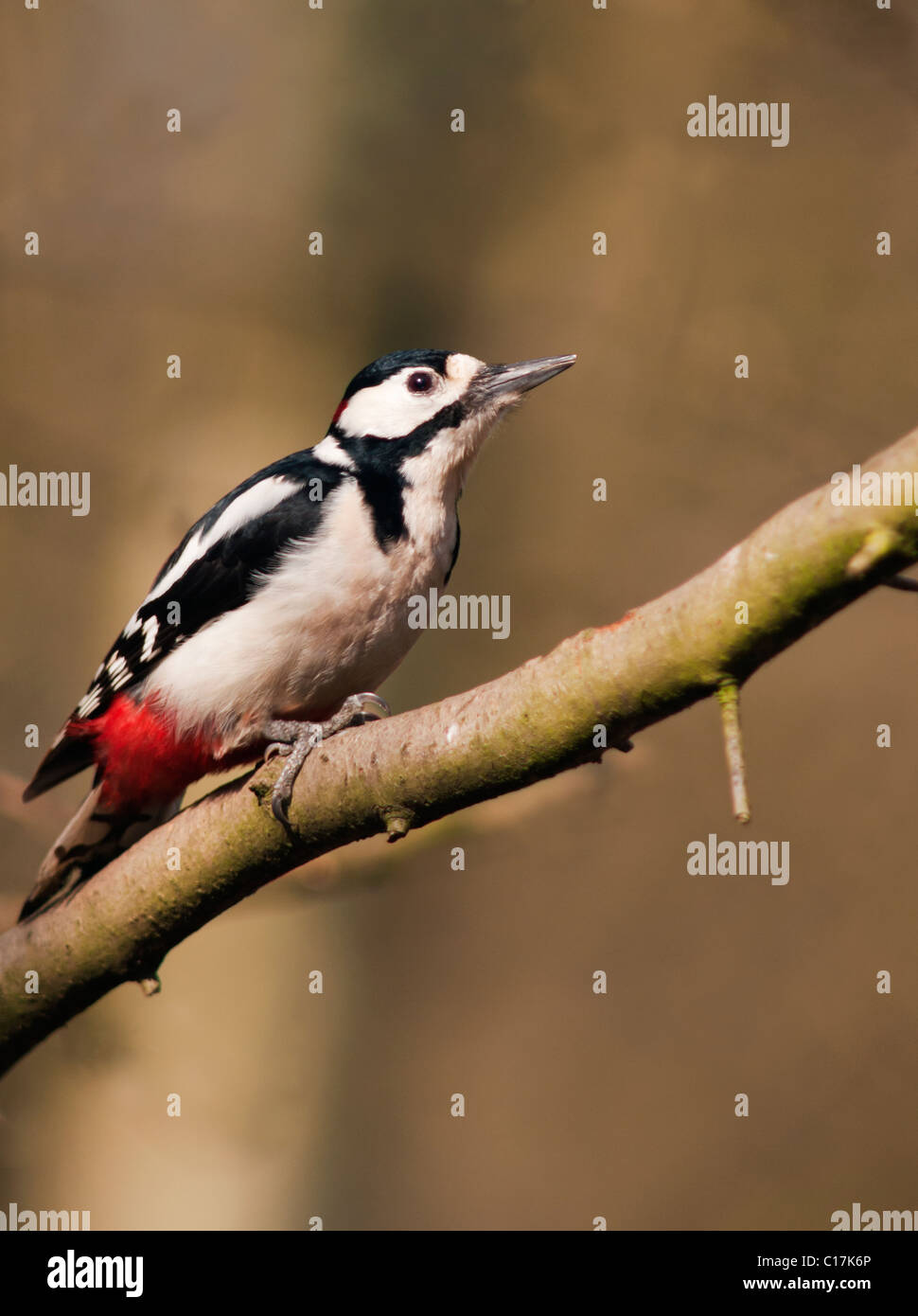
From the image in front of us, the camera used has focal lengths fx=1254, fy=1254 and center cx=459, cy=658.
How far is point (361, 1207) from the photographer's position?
623cm

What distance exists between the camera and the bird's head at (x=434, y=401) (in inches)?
146

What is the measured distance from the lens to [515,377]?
12.4 feet

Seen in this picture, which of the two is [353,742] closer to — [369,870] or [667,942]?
[369,870]

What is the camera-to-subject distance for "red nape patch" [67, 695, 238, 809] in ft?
11.5

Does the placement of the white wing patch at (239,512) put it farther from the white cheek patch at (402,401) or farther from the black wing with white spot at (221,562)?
the white cheek patch at (402,401)

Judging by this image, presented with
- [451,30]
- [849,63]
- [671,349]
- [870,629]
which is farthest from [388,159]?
[870,629]

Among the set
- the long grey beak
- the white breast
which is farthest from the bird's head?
the white breast

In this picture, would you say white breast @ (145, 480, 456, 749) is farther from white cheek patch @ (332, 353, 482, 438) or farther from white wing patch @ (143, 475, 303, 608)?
white cheek patch @ (332, 353, 482, 438)

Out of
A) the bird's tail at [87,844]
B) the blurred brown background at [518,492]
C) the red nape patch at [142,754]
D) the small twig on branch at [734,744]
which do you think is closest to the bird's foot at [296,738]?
the red nape patch at [142,754]

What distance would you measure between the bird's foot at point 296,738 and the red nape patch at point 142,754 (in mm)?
256

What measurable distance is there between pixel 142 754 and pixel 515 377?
156 centimetres

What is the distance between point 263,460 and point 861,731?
3110 millimetres

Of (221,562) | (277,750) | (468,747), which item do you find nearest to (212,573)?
(221,562)

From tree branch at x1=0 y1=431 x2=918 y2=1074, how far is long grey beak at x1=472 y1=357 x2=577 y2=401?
1560 mm
